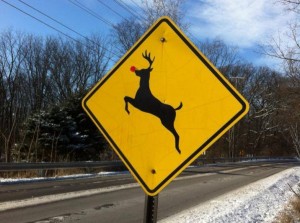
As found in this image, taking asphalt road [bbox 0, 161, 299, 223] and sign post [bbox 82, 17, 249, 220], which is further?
asphalt road [bbox 0, 161, 299, 223]

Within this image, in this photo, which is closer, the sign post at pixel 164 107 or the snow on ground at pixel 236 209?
the sign post at pixel 164 107

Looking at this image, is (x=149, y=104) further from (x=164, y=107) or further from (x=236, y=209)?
(x=236, y=209)

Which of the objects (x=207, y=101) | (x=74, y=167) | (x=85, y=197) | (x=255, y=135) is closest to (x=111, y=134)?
(x=207, y=101)

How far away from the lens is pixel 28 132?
26.4m

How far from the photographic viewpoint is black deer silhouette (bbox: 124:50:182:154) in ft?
9.78

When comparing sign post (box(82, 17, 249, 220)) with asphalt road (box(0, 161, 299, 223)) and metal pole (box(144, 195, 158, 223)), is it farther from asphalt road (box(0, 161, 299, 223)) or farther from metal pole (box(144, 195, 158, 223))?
asphalt road (box(0, 161, 299, 223))

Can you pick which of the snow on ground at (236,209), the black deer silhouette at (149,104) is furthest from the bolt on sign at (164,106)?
the snow on ground at (236,209)

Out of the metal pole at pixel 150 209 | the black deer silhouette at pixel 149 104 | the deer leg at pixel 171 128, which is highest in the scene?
the black deer silhouette at pixel 149 104

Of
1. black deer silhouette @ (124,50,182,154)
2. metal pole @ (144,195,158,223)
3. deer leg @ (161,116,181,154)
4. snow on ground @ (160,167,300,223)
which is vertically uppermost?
black deer silhouette @ (124,50,182,154)

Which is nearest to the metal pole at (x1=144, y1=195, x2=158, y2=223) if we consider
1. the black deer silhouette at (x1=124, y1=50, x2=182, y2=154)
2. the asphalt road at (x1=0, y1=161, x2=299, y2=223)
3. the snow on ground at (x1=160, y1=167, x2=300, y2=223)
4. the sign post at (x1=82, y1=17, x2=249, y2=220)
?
the sign post at (x1=82, y1=17, x2=249, y2=220)

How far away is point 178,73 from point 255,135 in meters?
82.9

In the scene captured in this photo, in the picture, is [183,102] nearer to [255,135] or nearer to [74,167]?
[74,167]

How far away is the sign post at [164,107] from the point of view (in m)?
2.93

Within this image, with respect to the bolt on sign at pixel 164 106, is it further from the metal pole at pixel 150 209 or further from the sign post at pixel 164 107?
the metal pole at pixel 150 209
